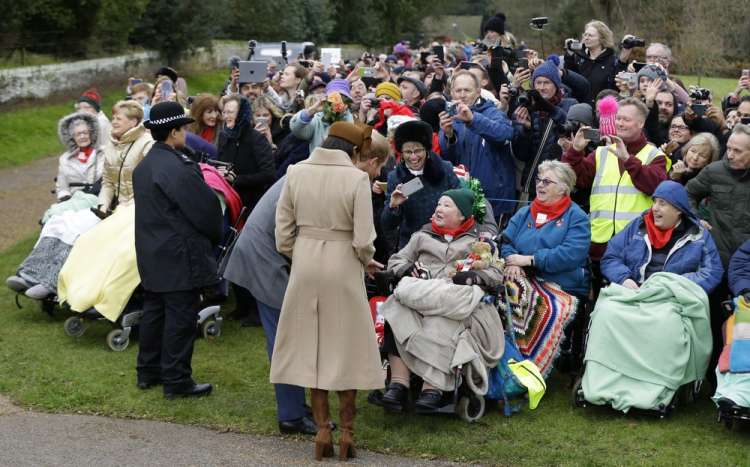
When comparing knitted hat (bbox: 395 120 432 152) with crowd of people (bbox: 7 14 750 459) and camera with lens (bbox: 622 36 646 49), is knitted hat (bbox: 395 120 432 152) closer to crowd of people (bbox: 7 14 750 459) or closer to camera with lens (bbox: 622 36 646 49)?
crowd of people (bbox: 7 14 750 459)

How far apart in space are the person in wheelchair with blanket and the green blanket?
27.6 inches

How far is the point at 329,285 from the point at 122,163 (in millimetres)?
3986

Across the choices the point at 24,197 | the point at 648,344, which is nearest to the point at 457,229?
the point at 648,344

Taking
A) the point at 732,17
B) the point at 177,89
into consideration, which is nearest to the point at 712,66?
the point at 732,17

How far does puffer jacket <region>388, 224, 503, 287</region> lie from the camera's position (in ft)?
24.4

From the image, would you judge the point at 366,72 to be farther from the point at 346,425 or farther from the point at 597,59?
the point at 346,425

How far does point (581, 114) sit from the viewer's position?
347 inches

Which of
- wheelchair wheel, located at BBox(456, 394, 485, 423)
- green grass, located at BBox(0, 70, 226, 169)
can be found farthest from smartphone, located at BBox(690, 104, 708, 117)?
green grass, located at BBox(0, 70, 226, 169)

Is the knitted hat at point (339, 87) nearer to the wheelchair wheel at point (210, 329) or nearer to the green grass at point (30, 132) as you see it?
the wheelchair wheel at point (210, 329)

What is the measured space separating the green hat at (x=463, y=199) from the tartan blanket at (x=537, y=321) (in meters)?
0.63

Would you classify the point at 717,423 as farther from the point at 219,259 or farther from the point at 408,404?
the point at 219,259

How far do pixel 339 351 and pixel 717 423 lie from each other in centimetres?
270

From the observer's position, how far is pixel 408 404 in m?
7.20

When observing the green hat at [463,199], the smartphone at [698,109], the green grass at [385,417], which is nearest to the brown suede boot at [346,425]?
the green grass at [385,417]
